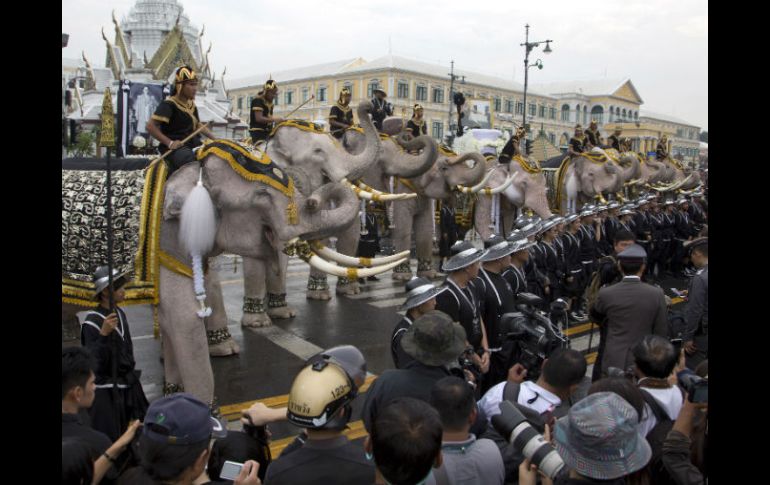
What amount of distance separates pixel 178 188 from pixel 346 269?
4.91 ft

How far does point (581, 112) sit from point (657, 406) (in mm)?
74494

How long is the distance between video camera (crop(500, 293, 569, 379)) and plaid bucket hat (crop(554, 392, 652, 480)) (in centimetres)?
141

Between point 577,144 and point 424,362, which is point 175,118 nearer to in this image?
point 424,362

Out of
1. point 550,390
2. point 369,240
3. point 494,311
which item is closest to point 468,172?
point 369,240

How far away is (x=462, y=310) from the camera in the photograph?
195 inches

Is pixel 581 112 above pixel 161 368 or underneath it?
above

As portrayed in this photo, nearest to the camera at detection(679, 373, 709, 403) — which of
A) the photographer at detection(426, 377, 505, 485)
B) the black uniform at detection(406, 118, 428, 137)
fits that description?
the photographer at detection(426, 377, 505, 485)

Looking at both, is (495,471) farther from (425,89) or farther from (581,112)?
(581,112)

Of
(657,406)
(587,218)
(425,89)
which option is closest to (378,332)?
(587,218)

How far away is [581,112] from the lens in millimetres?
73375

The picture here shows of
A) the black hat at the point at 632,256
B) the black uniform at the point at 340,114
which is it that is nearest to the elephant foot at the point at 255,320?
the black uniform at the point at 340,114

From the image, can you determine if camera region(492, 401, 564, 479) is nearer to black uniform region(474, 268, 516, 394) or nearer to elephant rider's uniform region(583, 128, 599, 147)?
black uniform region(474, 268, 516, 394)

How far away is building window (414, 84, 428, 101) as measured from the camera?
58.4 m

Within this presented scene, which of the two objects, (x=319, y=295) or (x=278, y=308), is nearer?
(x=278, y=308)
